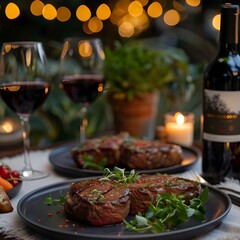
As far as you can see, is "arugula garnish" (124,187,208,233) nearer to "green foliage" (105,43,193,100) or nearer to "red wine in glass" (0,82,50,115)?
"red wine in glass" (0,82,50,115)

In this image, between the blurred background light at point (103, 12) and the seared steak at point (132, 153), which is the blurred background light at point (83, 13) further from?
the seared steak at point (132, 153)

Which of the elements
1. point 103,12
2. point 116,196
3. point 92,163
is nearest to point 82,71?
point 92,163

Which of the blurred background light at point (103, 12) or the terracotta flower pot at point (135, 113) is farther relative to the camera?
the blurred background light at point (103, 12)

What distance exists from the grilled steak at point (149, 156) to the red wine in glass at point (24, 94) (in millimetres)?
271

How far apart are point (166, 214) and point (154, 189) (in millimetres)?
77

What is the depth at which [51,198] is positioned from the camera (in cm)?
126

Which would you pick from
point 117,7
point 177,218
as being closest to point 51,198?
point 177,218

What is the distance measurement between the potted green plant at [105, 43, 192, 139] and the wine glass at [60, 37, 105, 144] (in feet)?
0.76

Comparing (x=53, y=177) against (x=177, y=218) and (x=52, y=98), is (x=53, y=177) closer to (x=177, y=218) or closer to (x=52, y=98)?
(x=177, y=218)

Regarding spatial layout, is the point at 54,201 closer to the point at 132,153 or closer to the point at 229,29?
the point at 132,153

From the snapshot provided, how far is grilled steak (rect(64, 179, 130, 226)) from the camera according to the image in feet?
3.54

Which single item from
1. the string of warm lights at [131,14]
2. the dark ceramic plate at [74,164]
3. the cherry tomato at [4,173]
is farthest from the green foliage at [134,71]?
the string of warm lights at [131,14]

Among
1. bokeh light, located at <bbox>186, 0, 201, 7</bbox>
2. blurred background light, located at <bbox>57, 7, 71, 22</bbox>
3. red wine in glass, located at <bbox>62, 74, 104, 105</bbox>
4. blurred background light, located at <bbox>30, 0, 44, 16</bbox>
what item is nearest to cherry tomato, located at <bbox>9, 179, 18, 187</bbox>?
red wine in glass, located at <bbox>62, 74, 104, 105</bbox>

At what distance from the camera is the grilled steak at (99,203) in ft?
3.54
